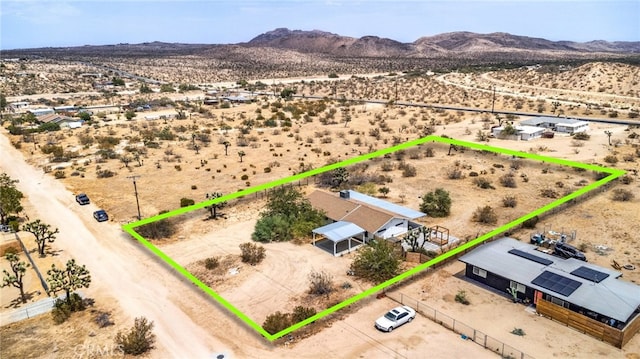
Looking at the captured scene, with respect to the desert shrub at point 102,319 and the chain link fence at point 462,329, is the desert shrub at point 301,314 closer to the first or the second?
the chain link fence at point 462,329

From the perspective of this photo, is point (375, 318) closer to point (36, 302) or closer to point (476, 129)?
point (36, 302)

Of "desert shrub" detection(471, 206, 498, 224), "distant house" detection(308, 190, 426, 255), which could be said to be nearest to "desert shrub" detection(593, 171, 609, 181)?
"desert shrub" detection(471, 206, 498, 224)

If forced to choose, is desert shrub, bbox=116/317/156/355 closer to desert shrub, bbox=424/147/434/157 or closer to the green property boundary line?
the green property boundary line

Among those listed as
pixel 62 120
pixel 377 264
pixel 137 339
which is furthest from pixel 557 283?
pixel 62 120

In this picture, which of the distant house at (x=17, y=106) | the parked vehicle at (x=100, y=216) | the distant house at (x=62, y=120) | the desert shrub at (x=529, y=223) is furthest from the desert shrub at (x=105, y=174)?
the distant house at (x=17, y=106)

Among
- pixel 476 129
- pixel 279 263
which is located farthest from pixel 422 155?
pixel 279 263
